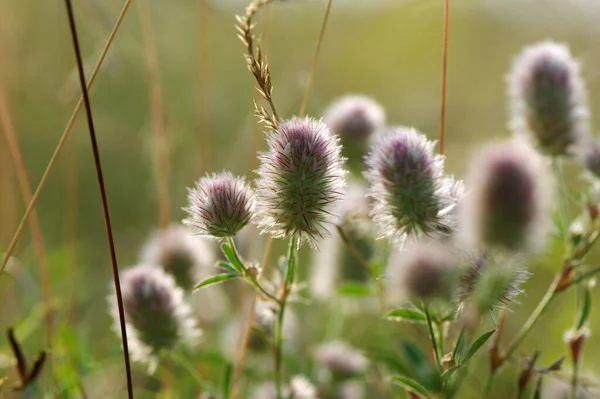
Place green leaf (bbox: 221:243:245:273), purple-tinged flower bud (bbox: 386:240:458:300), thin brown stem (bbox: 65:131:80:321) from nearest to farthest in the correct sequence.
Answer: purple-tinged flower bud (bbox: 386:240:458:300), green leaf (bbox: 221:243:245:273), thin brown stem (bbox: 65:131:80:321)

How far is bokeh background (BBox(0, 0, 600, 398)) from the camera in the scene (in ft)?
8.61

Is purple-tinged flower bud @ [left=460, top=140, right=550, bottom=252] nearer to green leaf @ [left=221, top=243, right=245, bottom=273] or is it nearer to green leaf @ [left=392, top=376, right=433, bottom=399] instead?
green leaf @ [left=392, top=376, right=433, bottom=399]

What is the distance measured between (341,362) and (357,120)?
88 centimetres

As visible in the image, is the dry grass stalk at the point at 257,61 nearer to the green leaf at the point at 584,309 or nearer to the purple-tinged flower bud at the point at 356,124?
the green leaf at the point at 584,309

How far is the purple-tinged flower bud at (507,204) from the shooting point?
1033 mm

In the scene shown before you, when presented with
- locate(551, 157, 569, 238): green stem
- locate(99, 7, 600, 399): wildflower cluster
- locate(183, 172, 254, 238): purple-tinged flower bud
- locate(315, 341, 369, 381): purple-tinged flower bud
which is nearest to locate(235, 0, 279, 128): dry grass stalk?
locate(99, 7, 600, 399): wildflower cluster

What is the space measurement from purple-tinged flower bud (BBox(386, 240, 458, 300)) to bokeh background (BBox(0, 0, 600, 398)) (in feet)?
1.34

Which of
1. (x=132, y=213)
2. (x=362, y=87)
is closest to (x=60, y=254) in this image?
(x=132, y=213)

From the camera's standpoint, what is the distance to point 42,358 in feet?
5.21

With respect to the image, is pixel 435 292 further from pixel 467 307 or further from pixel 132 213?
pixel 132 213

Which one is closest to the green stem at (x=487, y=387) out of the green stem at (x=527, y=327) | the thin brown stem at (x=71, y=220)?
the green stem at (x=527, y=327)

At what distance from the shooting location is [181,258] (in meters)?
2.33

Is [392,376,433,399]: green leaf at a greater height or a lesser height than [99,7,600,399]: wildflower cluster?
lesser

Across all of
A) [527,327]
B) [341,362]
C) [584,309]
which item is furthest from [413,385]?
[341,362]
